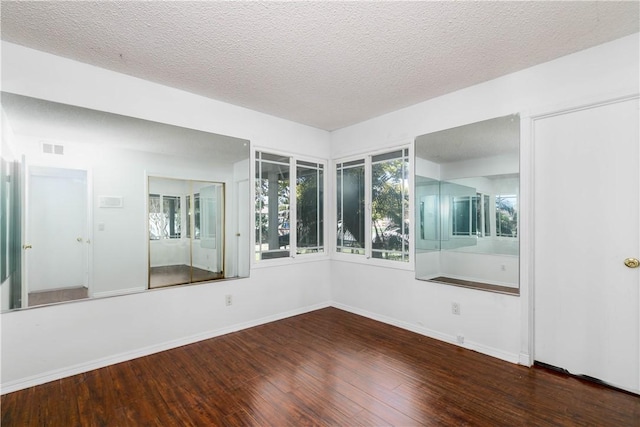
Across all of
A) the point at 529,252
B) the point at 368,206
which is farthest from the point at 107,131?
the point at 529,252

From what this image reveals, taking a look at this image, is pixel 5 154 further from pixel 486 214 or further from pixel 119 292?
pixel 486 214

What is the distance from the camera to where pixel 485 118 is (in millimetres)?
3115

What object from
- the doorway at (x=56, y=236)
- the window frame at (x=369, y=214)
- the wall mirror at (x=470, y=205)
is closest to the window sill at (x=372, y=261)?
the window frame at (x=369, y=214)

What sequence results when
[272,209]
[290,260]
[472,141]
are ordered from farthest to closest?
[290,260] < [272,209] < [472,141]

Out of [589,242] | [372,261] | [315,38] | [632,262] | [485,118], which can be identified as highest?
[315,38]

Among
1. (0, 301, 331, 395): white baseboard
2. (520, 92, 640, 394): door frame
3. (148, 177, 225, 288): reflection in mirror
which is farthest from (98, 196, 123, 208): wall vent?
(520, 92, 640, 394): door frame

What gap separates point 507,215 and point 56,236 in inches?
161

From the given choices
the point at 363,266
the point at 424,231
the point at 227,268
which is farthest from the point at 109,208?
the point at 424,231

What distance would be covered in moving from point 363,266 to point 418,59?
267cm

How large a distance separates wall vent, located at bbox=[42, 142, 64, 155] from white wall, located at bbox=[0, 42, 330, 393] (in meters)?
0.29

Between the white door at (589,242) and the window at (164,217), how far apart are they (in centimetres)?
359

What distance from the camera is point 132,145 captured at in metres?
3.01

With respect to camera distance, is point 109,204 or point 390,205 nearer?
point 109,204

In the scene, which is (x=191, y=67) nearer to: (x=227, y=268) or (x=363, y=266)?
(x=227, y=268)
